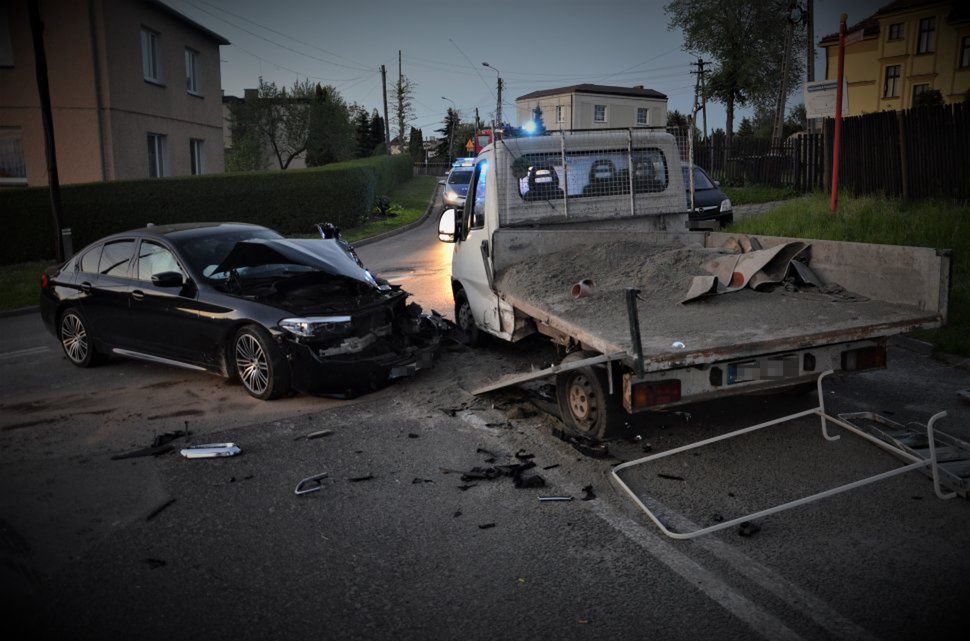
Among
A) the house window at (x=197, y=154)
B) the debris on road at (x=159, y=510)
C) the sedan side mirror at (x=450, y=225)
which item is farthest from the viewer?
the house window at (x=197, y=154)

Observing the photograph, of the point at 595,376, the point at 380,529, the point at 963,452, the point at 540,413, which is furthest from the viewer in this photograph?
the point at 540,413

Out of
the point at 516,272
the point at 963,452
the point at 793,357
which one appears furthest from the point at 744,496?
the point at 516,272

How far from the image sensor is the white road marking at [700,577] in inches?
124

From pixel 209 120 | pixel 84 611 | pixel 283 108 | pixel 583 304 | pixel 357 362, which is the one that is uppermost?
pixel 283 108

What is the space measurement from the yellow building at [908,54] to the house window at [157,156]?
3612 cm

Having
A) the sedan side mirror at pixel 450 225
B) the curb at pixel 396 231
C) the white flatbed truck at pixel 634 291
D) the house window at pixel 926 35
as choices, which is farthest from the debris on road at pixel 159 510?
the house window at pixel 926 35

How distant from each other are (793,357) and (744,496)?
0.92 m

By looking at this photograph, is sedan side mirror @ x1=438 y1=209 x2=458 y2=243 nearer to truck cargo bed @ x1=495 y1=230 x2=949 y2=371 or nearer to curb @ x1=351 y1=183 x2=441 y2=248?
truck cargo bed @ x1=495 y1=230 x2=949 y2=371

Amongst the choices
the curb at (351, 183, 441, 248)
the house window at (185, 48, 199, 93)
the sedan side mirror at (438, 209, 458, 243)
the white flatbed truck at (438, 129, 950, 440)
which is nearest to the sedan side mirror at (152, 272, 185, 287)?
the sedan side mirror at (438, 209, 458, 243)

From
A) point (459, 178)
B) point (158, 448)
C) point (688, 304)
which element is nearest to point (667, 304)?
point (688, 304)

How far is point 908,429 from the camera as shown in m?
5.21

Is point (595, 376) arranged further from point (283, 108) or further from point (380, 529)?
point (283, 108)

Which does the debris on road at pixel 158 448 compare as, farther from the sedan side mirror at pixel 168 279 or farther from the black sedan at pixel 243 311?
the sedan side mirror at pixel 168 279

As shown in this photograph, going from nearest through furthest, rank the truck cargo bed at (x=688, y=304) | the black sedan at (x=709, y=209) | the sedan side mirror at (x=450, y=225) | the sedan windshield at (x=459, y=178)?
1. the truck cargo bed at (x=688, y=304)
2. the sedan side mirror at (x=450, y=225)
3. the black sedan at (x=709, y=209)
4. the sedan windshield at (x=459, y=178)
